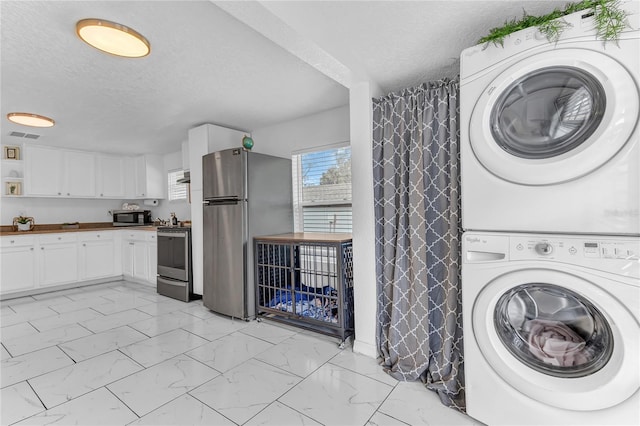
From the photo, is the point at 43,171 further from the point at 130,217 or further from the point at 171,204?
the point at 171,204

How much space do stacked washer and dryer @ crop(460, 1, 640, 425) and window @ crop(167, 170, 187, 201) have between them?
16.4ft

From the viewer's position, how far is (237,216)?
125 inches

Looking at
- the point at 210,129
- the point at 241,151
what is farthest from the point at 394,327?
the point at 210,129

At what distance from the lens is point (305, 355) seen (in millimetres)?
2379

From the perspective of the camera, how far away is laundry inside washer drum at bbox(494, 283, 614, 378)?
1.29 m

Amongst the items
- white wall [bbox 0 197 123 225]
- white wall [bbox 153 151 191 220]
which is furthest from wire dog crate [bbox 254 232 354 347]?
white wall [bbox 0 197 123 225]

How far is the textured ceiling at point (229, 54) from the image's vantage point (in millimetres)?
1613

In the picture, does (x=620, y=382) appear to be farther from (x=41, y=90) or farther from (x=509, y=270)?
(x=41, y=90)

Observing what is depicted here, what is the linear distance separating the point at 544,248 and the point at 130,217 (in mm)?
6182

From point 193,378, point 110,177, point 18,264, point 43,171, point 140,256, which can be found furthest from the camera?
point 110,177

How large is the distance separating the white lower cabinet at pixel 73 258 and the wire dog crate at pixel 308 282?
248 cm

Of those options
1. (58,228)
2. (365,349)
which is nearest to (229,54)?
(365,349)

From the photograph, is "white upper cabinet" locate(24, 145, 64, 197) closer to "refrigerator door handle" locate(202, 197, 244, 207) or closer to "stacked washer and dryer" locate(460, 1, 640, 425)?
"refrigerator door handle" locate(202, 197, 244, 207)

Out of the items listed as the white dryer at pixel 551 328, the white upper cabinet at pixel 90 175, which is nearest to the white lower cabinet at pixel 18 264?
the white upper cabinet at pixel 90 175
